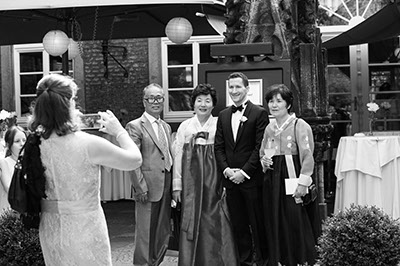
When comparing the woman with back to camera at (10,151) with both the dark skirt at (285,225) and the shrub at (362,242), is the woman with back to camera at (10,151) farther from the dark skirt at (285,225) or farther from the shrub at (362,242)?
the shrub at (362,242)

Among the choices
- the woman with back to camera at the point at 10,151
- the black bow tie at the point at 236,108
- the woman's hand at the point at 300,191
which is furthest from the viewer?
the woman with back to camera at the point at 10,151

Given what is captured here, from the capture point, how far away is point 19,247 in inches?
212

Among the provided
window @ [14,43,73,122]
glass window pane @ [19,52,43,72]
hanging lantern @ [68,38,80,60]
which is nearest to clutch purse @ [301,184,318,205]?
hanging lantern @ [68,38,80,60]

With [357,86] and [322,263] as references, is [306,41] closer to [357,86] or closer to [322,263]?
[322,263]

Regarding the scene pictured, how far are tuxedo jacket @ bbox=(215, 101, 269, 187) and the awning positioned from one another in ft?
13.5

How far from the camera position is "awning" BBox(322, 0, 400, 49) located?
33.0 feet

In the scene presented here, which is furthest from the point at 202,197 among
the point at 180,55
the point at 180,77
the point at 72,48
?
the point at 180,55

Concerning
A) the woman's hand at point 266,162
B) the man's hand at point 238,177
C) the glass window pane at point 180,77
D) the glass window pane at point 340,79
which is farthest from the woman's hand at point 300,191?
the glass window pane at point 180,77

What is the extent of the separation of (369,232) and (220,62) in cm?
239

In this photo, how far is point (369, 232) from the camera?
5203 mm

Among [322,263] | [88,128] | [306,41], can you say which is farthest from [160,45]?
[322,263]

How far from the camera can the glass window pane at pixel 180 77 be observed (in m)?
14.8

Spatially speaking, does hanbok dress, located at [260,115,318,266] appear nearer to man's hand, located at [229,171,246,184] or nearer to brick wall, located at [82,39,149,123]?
man's hand, located at [229,171,246,184]

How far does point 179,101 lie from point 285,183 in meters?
8.70
